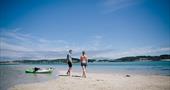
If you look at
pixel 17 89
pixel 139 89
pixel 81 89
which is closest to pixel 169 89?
pixel 139 89

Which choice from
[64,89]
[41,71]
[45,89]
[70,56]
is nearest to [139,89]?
[64,89]

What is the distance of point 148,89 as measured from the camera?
400 inches

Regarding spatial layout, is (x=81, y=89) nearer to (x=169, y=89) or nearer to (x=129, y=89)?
(x=129, y=89)

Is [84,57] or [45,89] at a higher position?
[84,57]

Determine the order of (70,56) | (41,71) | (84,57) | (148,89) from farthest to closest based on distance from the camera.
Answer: (41,71), (70,56), (84,57), (148,89)

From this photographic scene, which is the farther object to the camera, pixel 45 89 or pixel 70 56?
pixel 70 56

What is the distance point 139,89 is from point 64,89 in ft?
12.8

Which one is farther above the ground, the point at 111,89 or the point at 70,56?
the point at 70,56

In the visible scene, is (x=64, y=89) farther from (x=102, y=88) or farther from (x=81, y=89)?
(x=102, y=88)

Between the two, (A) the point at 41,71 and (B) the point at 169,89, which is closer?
(B) the point at 169,89

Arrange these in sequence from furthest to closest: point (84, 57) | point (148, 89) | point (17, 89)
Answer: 1. point (84, 57)
2. point (17, 89)
3. point (148, 89)

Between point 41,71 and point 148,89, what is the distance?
713 inches

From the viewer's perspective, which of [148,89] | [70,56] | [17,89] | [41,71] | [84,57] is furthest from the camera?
[41,71]

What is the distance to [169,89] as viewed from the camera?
1028 cm
